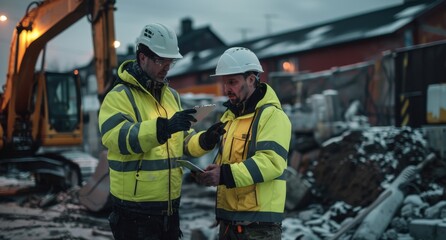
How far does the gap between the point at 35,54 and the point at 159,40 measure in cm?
776

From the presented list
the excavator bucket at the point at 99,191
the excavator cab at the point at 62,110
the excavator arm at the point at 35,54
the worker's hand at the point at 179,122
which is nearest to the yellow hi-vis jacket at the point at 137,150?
the worker's hand at the point at 179,122

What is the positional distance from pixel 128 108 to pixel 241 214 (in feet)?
3.38

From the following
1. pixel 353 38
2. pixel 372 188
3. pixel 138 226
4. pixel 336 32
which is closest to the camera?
pixel 138 226

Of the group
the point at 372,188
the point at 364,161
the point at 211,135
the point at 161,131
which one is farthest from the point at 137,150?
the point at 364,161

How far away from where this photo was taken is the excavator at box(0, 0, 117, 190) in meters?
9.57

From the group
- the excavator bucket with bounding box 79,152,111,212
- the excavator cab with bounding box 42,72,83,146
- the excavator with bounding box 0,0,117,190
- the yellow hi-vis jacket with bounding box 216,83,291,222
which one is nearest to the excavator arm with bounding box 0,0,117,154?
the excavator with bounding box 0,0,117,190

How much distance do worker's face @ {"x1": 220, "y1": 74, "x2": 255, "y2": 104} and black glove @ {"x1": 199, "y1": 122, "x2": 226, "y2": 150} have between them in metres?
0.23

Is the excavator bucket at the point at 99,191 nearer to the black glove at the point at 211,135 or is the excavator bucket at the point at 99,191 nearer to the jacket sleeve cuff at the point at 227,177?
the black glove at the point at 211,135

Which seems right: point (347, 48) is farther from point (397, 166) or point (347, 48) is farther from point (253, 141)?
point (253, 141)

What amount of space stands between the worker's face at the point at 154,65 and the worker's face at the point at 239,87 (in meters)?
0.45

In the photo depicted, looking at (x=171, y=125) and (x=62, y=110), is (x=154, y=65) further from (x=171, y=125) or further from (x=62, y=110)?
(x=62, y=110)

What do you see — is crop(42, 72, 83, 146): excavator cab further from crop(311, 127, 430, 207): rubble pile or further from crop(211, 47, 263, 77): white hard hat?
crop(211, 47, 263, 77): white hard hat

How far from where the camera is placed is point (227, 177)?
10.2 feet

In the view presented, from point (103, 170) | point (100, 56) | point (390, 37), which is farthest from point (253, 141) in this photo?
point (390, 37)
